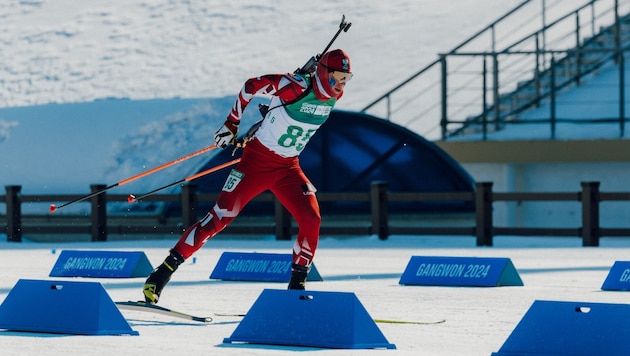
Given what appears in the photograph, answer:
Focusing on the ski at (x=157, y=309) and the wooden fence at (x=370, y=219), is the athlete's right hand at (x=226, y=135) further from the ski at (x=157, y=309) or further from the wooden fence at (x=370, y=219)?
the wooden fence at (x=370, y=219)

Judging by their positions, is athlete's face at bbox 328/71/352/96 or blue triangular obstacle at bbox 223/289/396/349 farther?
athlete's face at bbox 328/71/352/96

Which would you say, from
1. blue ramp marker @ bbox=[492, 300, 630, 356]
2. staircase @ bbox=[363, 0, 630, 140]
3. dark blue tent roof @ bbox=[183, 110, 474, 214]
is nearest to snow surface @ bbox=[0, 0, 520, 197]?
staircase @ bbox=[363, 0, 630, 140]

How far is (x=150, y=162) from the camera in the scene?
104ft

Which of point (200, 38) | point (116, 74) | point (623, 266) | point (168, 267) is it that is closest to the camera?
point (168, 267)

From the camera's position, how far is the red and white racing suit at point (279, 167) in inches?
446

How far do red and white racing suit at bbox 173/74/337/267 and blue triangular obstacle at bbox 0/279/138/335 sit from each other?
4.98ft

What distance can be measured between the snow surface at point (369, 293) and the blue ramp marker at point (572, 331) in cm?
6

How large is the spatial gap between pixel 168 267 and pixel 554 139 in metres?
19.9

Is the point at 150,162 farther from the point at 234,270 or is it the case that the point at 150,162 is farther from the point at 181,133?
the point at 234,270

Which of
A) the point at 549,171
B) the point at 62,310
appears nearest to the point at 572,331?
the point at 62,310

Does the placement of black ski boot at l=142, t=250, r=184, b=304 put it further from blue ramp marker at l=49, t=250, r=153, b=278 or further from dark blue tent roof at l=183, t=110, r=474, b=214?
dark blue tent roof at l=183, t=110, r=474, b=214

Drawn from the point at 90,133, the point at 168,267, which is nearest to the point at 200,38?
the point at 90,133

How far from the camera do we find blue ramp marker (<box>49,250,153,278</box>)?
15.5 metres

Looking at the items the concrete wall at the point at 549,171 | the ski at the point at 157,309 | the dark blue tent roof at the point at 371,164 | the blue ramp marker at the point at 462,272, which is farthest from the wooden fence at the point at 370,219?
the ski at the point at 157,309
